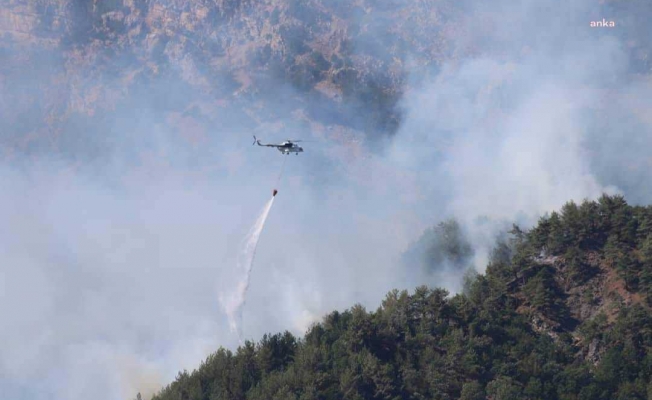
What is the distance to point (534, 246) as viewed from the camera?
129 metres

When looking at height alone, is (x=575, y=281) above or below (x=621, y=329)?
above

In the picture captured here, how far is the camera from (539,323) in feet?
395

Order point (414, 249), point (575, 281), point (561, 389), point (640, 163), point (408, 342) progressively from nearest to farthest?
point (561, 389), point (408, 342), point (575, 281), point (414, 249), point (640, 163)

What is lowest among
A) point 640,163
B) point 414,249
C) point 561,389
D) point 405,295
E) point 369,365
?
point 561,389

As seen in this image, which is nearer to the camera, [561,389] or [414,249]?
[561,389]

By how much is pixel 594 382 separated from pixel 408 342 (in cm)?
1766

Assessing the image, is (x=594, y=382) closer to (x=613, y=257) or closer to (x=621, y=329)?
(x=621, y=329)

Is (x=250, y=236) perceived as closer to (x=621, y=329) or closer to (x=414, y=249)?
(x=414, y=249)

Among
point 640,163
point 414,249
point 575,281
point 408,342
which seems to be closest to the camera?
point 408,342

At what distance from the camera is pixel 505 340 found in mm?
117000

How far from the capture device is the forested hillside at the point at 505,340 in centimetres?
10869

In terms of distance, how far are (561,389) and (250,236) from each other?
95519 millimetres

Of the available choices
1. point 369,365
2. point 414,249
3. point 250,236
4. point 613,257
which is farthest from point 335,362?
point 250,236

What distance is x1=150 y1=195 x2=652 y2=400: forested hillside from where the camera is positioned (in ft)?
357
